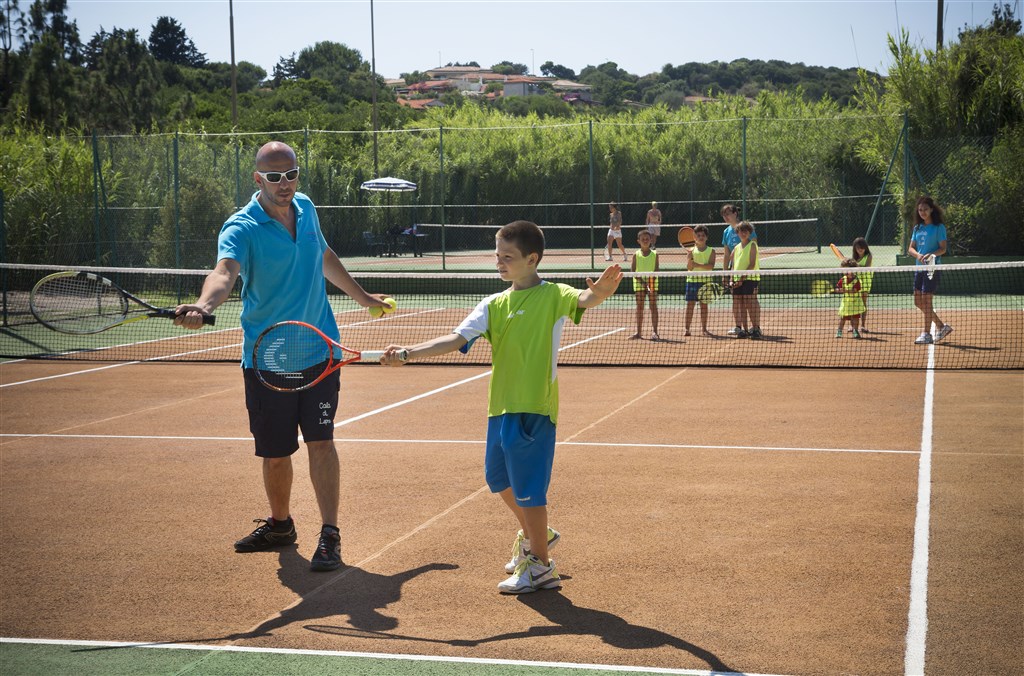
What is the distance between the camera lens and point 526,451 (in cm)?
484

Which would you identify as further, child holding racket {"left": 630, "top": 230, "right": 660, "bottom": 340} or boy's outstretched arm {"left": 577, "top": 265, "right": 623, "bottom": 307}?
child holding racket {"left": 630, "top": 230, "right": 660, "bottom": 340}

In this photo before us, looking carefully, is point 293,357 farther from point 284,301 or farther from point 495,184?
point 495,184

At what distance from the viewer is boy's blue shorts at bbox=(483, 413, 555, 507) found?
484 cm

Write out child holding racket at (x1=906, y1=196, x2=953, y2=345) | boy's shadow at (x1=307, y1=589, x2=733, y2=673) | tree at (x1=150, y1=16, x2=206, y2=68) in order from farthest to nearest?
1. tree at (x1=150, y1=16, x2=206, y2=68)
2. child holding racket at (x1=906, y1=196, x2=953, y2=345)
3. boy's shadow at (x1=307, y1=589, x2=733, y2=673)

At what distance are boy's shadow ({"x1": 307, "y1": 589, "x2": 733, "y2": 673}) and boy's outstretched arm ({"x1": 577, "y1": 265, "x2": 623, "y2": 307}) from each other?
1.29 m

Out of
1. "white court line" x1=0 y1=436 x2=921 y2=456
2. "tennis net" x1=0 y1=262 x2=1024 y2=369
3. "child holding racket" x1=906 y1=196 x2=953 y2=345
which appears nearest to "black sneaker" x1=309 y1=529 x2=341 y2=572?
"white court line" x1=0 y1=436 x2=921 y2=456

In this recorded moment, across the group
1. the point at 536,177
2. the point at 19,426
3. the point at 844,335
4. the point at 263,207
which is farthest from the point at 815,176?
the point at 263,207

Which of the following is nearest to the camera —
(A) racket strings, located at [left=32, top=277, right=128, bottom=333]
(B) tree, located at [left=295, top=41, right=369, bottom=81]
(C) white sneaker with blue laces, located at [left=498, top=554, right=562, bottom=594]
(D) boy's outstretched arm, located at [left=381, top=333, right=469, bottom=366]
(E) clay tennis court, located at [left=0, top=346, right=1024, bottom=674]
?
(E) clay tennis court, located at [left=0, top=346, right=1024, bottom=674]

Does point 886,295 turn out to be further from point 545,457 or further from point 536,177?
point 545,457

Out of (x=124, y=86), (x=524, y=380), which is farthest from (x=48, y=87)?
(x=524, y=380)

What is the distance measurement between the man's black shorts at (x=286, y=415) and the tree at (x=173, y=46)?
410 feet

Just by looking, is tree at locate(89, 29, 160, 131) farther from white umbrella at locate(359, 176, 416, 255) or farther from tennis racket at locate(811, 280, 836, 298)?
tennis racket at locate(811, 280, 836, 298)

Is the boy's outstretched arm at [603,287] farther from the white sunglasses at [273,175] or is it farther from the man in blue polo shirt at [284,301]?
the white sunglasses at [273,175]

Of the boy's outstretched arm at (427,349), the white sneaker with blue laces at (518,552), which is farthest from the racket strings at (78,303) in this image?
the white sneaker with blue laces at (518,552)
